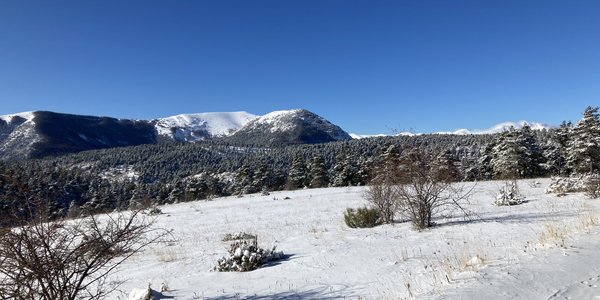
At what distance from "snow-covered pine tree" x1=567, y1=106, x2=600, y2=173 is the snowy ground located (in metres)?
29.7

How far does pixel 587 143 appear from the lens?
3916cm

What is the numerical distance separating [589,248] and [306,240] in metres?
7.48

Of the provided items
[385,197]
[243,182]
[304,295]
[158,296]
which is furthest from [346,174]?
[158,296]

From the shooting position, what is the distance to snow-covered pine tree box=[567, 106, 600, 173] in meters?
39.1

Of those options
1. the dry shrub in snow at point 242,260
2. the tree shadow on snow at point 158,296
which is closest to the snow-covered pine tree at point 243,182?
the dry shrub in snow at point 242,260

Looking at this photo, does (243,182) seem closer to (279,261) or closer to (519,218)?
(519,218)

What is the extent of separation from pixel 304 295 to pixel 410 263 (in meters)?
2.48

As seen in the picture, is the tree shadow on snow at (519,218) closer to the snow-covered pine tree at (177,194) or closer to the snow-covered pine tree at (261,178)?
the snow-covered pine tree at (261,178)

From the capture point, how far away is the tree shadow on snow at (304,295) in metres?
6.39

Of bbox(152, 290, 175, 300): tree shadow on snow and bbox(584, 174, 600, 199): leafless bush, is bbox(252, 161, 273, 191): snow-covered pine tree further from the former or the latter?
bbox(152, 290, 175, 300): tree shadow on snow

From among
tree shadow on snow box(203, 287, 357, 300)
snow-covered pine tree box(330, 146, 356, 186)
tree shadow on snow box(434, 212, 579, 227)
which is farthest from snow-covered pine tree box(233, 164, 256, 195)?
tree shadow on snow box(203, 287, 357, 300)

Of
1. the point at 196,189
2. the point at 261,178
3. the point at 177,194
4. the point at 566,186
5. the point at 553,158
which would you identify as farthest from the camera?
the point at 261,178

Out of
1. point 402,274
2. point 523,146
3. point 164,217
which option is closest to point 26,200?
point 402,274

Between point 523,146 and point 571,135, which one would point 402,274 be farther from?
point 571,135
